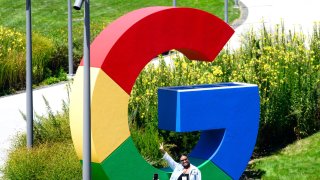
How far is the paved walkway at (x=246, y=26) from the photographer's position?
20.8 meters

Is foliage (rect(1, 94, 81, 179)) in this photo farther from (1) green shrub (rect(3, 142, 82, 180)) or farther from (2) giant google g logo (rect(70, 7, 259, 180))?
(2) giant google g logo (rect(70, 7, 259, 180))

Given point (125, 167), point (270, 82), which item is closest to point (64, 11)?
point (270, 82)

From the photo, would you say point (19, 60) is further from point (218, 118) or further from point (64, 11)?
point (64, 11)

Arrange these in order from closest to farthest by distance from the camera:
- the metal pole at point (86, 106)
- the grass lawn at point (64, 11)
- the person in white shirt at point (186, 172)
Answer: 1. the metal pole at point (86, 106)
2. the person in white shirt at point (186, 172)
3. the grass lawn at point (64, 11)

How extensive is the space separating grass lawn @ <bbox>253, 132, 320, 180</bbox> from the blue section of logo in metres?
1.72

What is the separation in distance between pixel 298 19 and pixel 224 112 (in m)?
16.5

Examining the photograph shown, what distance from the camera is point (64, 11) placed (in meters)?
36.1

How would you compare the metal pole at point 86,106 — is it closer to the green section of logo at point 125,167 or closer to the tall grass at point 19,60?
the green section of logo at point 125,167

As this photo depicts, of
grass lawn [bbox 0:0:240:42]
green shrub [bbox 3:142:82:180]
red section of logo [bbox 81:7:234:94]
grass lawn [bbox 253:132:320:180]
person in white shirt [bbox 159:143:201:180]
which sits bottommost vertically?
grass lawn [bbox 253:132:320:180]

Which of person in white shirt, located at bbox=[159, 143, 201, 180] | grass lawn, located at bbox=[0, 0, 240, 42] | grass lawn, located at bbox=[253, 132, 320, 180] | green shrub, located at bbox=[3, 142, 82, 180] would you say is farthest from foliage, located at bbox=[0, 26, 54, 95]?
person in white shirt, located at bbox=[159, 143, 201, 180]

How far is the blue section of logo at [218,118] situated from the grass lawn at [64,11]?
16.6 meters

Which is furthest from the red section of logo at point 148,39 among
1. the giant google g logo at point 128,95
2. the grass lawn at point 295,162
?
the grass lawn at point 295,162

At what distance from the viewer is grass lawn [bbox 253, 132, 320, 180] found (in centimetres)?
1738

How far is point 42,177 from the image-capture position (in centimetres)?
1509
